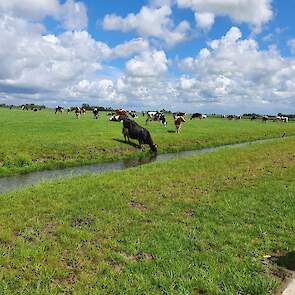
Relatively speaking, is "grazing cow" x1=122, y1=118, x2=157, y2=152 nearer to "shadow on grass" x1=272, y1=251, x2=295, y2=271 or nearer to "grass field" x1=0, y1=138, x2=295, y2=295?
"grass field" x1=0, y1=138, x2=295, y2=295

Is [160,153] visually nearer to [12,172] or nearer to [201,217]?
[12,172]

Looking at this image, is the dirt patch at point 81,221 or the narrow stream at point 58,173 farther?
the narrow stream at point 58,173

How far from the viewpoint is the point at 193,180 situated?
2041 cm

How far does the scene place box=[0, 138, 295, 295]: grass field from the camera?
29.2 ft

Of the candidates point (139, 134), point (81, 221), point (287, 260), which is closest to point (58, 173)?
point (81, 221)

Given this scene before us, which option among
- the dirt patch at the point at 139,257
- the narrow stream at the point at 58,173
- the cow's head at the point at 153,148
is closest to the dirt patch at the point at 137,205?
the dirt patch at the point at 139,257

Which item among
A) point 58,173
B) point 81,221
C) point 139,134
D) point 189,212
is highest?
point 139,134

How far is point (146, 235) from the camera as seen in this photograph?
1173cm

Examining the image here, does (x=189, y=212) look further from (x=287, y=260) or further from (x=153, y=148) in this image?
(x=153, y=148)

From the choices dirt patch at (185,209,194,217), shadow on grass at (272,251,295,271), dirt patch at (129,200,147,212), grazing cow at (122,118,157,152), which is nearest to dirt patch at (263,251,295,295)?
shadow on grass at (272,251,295,271)

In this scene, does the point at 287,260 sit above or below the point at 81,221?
above

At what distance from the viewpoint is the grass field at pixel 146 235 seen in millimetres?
8906

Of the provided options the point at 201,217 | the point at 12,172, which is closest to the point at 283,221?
the point at 201,217

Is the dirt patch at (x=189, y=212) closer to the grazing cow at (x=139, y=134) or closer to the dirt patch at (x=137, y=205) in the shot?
the dirt patch at (x=137, y=205)
